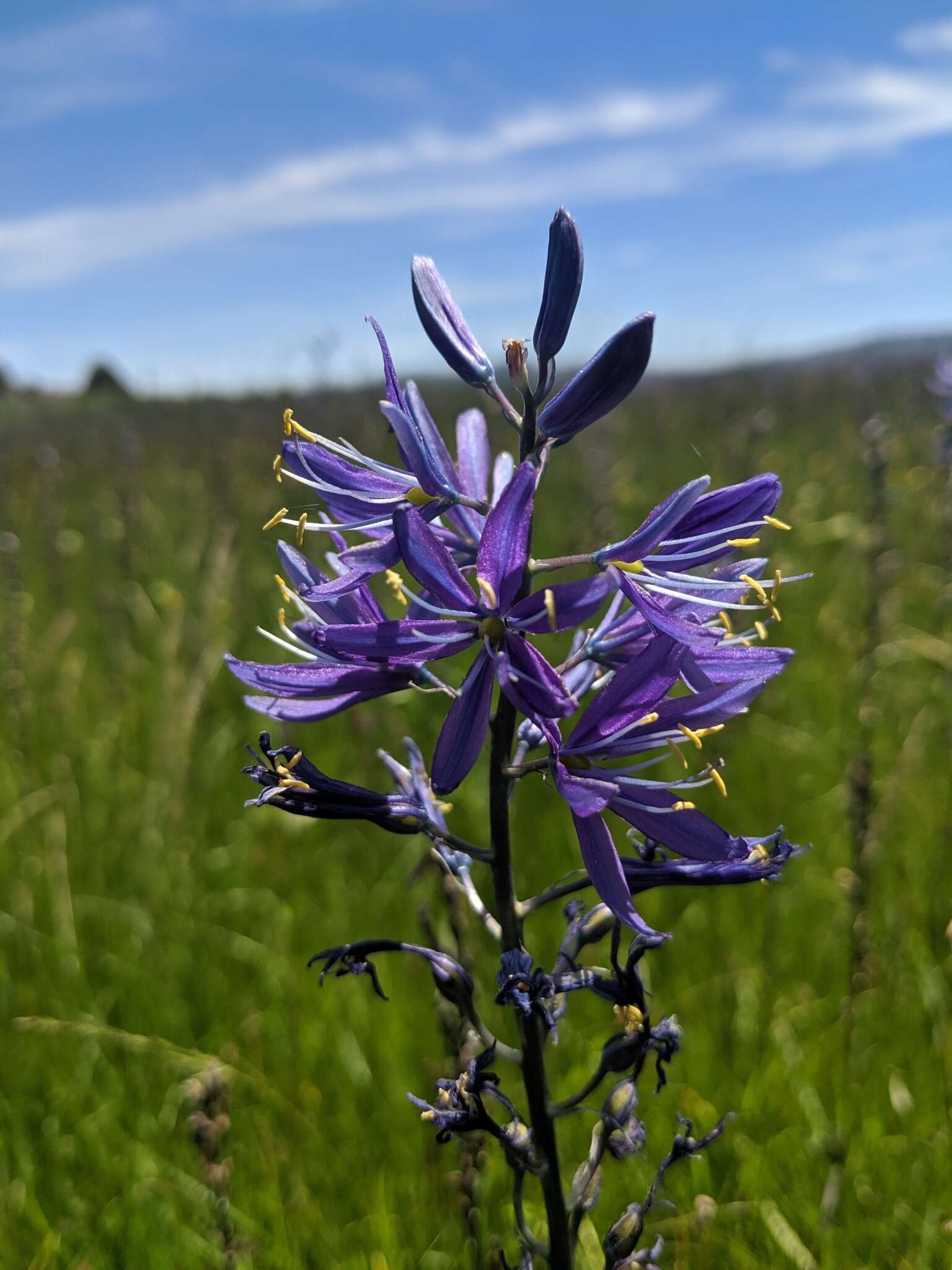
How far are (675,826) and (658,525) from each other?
0.39m

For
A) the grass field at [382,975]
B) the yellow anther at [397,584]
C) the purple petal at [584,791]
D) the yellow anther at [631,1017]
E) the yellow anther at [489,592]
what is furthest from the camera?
the grass field at [382,975]

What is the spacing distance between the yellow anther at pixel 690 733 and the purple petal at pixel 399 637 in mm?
295

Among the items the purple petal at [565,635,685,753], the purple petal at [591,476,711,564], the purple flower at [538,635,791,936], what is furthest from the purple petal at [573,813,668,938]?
the purple petal at [591,476,711,564]

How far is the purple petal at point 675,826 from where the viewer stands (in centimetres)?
123

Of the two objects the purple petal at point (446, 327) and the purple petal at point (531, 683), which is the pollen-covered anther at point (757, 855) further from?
the purple petal at point (446, 327)

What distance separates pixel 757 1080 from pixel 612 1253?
4.64 ft

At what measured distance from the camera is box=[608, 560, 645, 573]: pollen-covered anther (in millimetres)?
1262

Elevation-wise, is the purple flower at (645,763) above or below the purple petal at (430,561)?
below

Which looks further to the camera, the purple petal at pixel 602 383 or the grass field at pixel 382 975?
the grass field at pixel 382 975

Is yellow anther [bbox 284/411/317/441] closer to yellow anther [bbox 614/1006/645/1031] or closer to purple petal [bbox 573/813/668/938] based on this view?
purple petal [bbox 573/813/668/938]

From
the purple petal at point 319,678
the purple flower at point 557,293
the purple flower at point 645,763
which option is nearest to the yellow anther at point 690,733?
the purple flower at point 645,763

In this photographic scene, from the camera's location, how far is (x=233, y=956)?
133 inches

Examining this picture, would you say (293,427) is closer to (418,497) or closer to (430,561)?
(418,497)

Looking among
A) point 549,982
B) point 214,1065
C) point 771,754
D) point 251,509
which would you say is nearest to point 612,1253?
point 549,982
